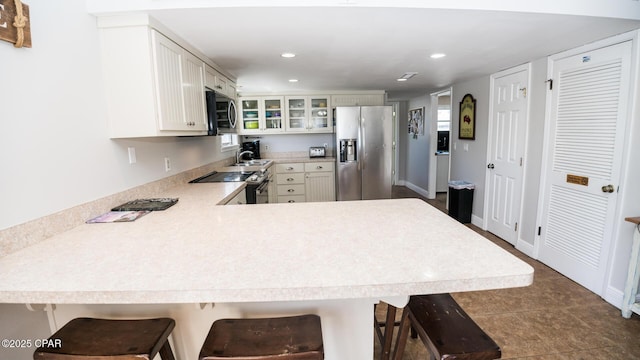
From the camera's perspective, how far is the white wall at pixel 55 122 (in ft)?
4.07

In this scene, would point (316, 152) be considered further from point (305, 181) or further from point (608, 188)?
point (608, 188)

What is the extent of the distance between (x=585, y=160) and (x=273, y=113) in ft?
13.3

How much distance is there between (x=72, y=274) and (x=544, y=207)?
11.9ft

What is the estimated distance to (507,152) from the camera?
3.49 metres

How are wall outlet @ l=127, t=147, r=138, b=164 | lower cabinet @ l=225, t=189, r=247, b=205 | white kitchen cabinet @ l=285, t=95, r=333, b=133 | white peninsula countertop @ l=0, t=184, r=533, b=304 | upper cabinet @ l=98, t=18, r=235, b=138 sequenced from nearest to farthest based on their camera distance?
white peninsula countertop @ l=0, t=184, r=533, b=304, upper cabinet @ l=98, t=18, r=235, b=138, wall outlet @ l=127, t=147, r=138, b=164, lower cabinet @ l=225, t=189, r=247, b=205, white kitchen cabinet @ l=285, t=95, r=333, b=133

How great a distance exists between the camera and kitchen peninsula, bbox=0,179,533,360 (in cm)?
91

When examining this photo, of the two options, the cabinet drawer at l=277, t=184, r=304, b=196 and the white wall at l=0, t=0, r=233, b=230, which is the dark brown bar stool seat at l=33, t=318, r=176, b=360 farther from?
the cabinet drawer at l=277, t=184, r=304, b=196

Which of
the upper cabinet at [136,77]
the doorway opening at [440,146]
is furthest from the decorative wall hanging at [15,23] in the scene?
the doorway opening at [440,146]

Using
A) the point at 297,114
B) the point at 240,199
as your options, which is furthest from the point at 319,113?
the point at 240,199

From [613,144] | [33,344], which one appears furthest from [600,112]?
[33,344]

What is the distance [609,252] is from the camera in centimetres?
232

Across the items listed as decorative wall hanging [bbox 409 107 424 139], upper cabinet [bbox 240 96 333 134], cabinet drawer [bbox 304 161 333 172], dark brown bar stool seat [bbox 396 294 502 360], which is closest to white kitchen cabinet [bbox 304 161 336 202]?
cabinet drawer [bbox 304 161 333 172]

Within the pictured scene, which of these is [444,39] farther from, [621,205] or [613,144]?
[621,205]

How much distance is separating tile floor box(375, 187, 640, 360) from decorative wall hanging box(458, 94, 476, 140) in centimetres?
217
